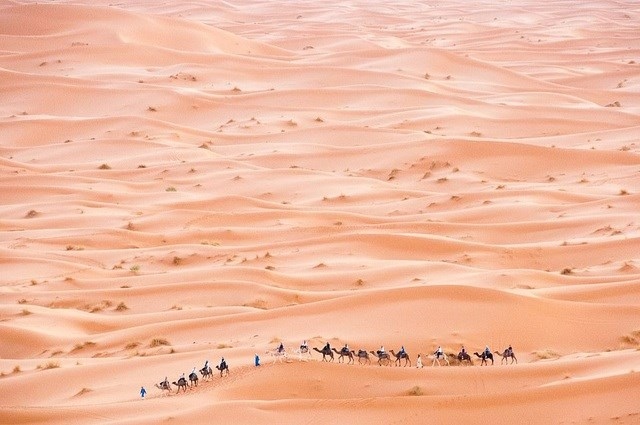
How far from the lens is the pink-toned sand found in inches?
294

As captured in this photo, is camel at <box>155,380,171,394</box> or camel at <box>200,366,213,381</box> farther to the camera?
camel at <box>200,366,213,381</box>

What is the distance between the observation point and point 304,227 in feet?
46.4

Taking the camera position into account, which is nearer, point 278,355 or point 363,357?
point 278,355

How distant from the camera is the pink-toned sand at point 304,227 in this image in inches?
294

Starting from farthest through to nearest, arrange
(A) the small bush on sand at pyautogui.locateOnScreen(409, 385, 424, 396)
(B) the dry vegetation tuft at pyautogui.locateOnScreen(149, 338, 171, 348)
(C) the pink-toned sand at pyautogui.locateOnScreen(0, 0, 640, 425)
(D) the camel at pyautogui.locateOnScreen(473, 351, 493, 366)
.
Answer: (B) the dry vegetation tuft at pyautogui.locateOnScreen(149, 338, 171, 348)
(D) the camel at pyautogui.locateOnScreen(473, 351, 493, 366)
(C) the pink-toned sand at pyautogui.locateOnScreen(0, 0, 640, 425)
(A) the small bush on sand at pyautogui.locateOnScreen(409, 385, 424, 396)

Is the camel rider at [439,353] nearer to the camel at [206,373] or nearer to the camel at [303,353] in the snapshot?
the camel at [303,353]

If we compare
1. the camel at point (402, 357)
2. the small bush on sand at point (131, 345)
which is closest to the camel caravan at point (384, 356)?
the camel at point (402, 357)

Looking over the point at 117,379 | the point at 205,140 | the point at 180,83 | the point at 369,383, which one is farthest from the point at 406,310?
the point at 180,83

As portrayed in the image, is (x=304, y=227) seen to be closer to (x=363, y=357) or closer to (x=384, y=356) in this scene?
(x=363, y=357)

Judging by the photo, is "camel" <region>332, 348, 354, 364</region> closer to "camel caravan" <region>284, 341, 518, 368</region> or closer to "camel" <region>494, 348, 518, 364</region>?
"camel caravan" <region>284, 341, 518, 368</region>

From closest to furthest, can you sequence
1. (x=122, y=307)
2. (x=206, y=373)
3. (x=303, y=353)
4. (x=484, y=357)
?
1. (x=206, y=373)
2. (x=484, y=357)
3. (x=303, y=353)
4. (x=122, y=307)

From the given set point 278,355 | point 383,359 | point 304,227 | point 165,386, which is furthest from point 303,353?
point 304,227

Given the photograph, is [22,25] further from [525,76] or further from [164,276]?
[164,276]

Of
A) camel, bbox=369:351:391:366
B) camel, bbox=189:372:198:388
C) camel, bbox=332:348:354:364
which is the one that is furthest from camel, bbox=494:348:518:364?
camel, bbox=189:372:198:388
